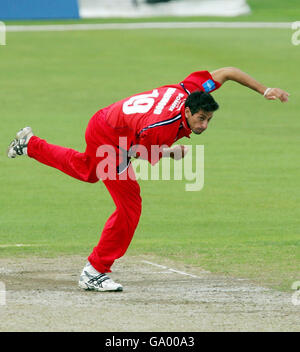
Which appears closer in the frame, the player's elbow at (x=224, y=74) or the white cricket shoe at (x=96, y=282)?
the white cricket shoe at (x=96, y=282)

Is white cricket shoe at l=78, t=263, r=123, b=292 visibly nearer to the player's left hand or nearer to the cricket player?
the cricket player

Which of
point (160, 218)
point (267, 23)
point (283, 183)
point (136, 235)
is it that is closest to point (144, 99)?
point (136, 235)

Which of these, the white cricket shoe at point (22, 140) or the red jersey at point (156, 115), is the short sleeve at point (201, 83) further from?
the white cricket shoe at point (22, 140)

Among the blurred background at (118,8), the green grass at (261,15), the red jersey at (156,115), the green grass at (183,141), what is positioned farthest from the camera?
the green grass at (261,15)

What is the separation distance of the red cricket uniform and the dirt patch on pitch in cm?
55

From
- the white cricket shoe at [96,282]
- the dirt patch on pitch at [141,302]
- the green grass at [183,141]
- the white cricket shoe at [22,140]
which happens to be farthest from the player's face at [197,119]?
the white cricket shoe at [22,140]

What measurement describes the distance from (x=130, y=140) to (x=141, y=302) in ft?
4.82

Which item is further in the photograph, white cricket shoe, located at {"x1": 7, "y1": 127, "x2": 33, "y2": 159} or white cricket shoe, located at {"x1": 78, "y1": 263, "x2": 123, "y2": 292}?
white cricket shoe, located at {"x1": 7, "y1": 127, "x2": 33, "y2": 159}

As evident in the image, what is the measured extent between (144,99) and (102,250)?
148 cm

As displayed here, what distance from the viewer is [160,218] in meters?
14.0

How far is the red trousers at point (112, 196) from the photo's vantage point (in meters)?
9.46

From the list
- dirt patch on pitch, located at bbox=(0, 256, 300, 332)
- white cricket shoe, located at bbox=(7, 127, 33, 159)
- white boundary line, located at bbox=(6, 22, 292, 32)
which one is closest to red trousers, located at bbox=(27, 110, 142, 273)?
dirt patch on pitch, located at bbox=(0, 256, 300, 332)

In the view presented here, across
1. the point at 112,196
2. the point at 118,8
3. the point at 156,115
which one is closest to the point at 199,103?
the point at 156,115

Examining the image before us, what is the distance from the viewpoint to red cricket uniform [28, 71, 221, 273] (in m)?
9.02
